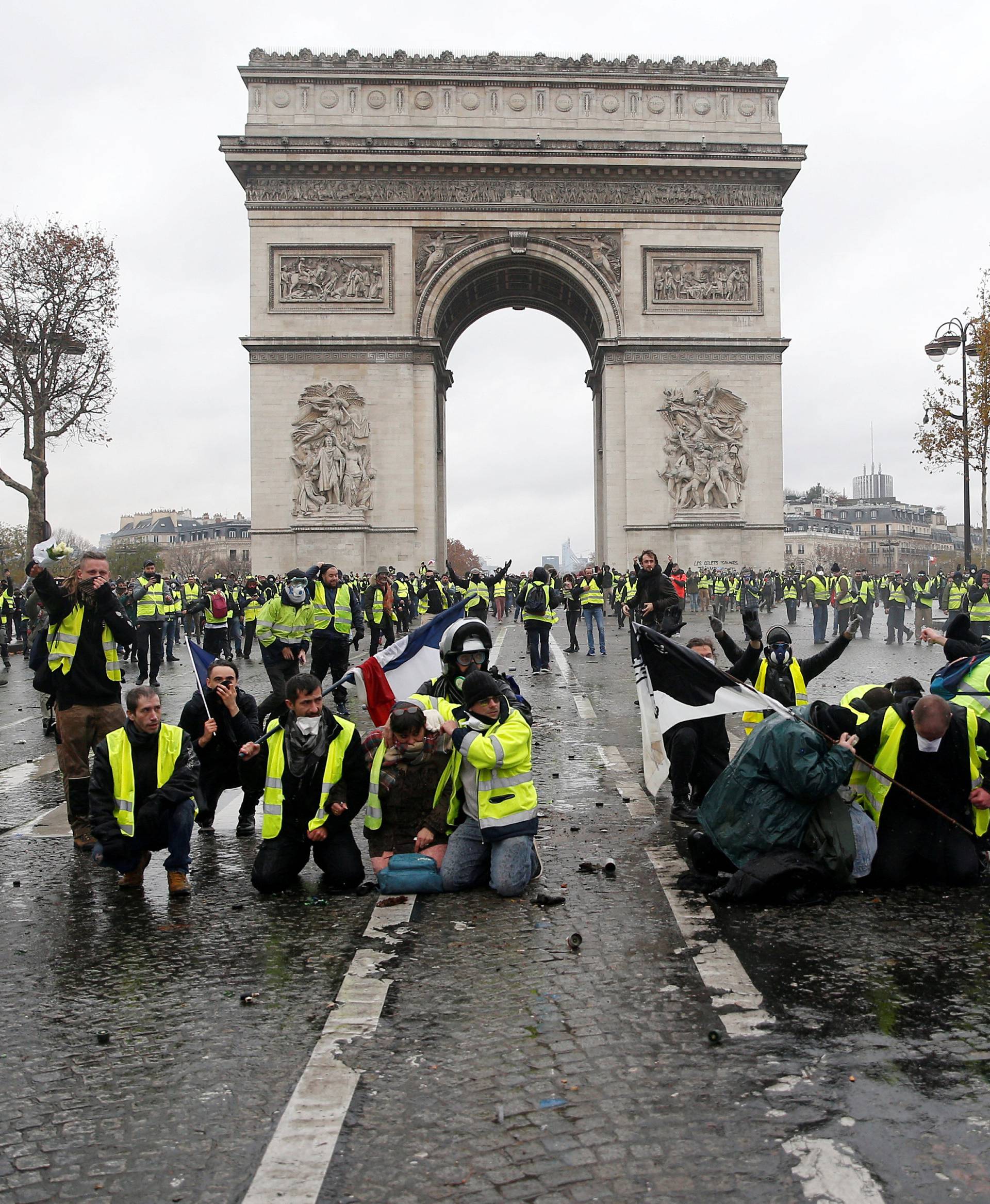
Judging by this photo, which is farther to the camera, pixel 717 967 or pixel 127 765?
pixel 127 765

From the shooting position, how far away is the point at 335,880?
6363 mm

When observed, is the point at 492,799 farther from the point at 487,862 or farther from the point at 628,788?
the point at 628,788

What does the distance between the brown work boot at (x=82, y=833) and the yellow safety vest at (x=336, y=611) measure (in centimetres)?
570

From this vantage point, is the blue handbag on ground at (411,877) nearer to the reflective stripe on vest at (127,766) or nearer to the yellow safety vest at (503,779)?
the yellow safety vest at (503,779)

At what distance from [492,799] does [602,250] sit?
115 feet

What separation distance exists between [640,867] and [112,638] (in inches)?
145

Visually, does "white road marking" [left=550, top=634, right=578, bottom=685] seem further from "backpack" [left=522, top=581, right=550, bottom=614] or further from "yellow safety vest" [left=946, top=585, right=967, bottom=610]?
"yellow safety vest" [left=946, top=585, right=967, bottom=610]

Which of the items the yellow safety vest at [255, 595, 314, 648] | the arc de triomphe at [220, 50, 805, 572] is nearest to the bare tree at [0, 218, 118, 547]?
the arc de triomphe at [220, 50, 805, 572]

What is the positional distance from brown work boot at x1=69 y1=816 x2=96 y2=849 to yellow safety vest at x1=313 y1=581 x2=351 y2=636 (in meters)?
5.70

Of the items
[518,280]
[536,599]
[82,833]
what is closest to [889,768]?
[82,833]

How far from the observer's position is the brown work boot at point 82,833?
7.32 meters

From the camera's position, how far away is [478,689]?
636cm

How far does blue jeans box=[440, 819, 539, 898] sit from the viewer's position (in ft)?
20.1

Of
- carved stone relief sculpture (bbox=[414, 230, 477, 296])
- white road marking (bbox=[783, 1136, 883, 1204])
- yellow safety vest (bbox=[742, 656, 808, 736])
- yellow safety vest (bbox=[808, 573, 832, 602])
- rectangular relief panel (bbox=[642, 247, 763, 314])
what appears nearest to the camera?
white road marking (bbox=[783, 1136, 883, 1204])
